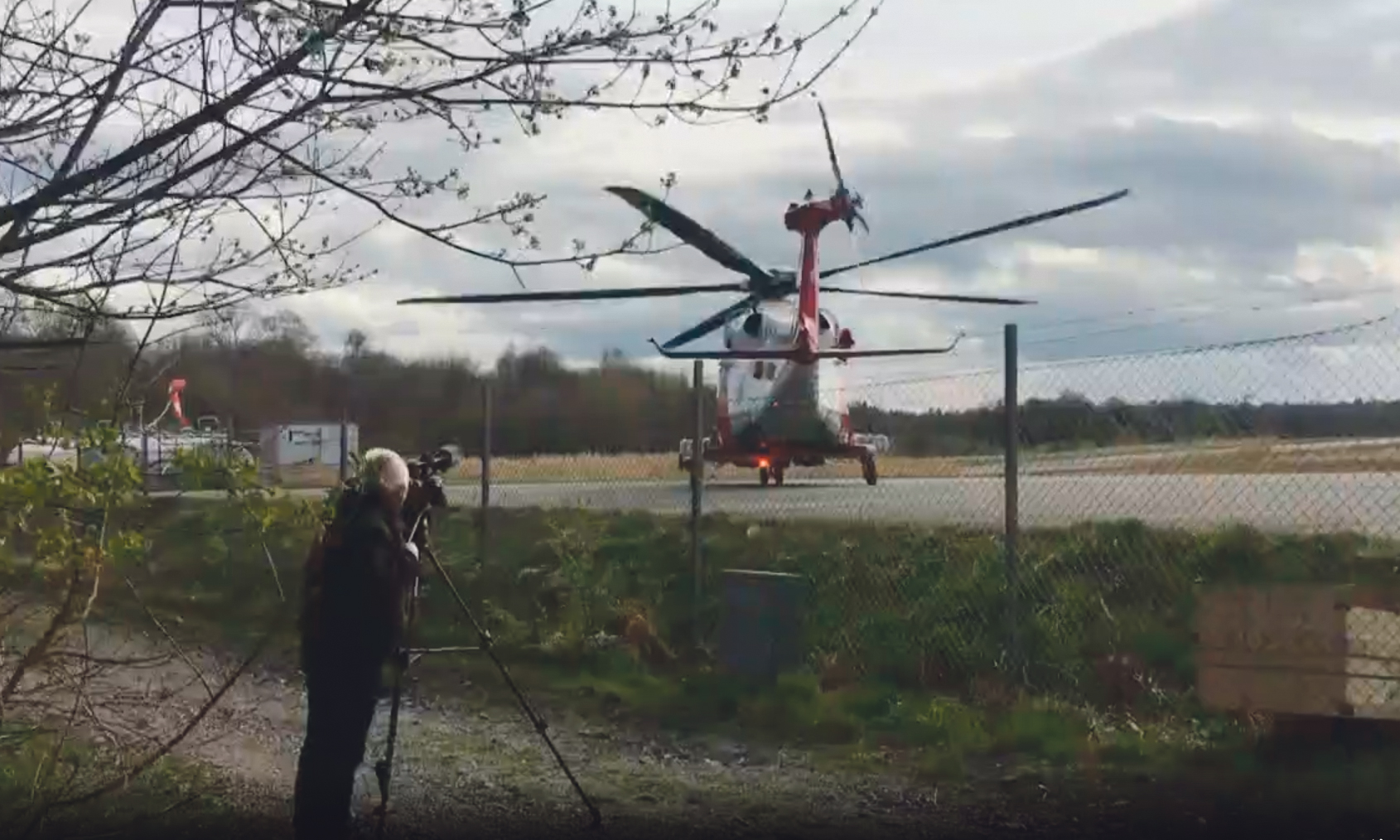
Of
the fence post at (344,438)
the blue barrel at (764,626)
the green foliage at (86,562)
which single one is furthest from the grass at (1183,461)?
the fence post at (344,438)

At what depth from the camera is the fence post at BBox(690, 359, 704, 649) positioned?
9.74 meters

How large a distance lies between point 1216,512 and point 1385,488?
1.29 metres

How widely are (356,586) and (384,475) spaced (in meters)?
0.41

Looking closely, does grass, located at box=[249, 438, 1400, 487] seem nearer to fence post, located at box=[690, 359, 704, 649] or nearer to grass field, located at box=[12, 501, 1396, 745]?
grass field, located at box=[12, 501, 1396, 745]

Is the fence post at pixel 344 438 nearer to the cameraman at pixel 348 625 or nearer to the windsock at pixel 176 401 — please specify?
the windsock at pixel 176 401

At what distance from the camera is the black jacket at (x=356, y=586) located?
5.76m

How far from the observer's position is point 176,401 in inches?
254

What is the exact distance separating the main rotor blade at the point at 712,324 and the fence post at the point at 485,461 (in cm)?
640

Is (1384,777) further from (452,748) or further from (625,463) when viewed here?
(625,463)

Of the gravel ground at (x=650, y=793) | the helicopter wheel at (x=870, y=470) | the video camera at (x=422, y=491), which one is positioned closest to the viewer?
the gravel ground at (x=650, y=793)

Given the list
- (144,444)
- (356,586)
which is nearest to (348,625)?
(356,586)

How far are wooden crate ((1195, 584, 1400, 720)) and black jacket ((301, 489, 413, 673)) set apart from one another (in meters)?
3.32

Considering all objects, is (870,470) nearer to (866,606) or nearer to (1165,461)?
(866,606)

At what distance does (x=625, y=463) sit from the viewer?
1344 cm
